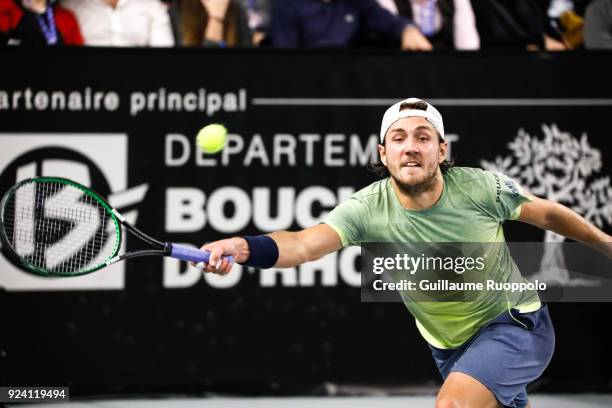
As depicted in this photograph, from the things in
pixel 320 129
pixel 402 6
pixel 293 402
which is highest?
pixel 402 6

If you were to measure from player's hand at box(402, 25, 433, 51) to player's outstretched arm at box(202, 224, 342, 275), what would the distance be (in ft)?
8.32

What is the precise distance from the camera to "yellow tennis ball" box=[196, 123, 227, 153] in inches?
252

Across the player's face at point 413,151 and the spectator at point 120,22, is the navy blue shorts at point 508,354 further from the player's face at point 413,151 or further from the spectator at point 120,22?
the spectator at point 120,22

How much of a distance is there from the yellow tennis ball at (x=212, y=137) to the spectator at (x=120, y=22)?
662 mm

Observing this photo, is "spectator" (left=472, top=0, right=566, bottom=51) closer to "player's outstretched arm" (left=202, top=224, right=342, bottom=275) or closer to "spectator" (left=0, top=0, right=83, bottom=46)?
"spectator" (left=0, top=0, right=83, bottom=46)

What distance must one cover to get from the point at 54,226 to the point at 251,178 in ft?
4.02

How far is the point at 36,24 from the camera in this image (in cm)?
646

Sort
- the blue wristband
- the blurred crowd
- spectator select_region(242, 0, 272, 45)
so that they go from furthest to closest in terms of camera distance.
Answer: spectator select_region(242, 0, 272, 45), the blurred crowd, the blue wristband

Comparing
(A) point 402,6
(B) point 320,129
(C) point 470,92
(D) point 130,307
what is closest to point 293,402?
(D) point 130,307

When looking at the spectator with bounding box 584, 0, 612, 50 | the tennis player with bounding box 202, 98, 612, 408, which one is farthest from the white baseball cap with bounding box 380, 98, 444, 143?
the spectator with bounding box 584, 0, 612, 50

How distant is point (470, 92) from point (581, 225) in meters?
2.23

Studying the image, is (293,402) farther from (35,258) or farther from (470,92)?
(470,92)

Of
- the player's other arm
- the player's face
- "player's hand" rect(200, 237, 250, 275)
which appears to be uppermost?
the player's face

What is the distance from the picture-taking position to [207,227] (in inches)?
254
